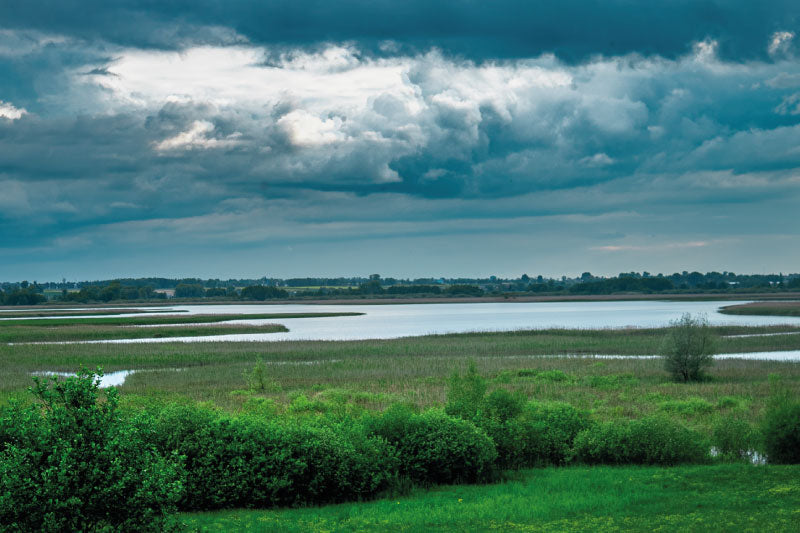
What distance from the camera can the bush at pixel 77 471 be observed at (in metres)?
9.95

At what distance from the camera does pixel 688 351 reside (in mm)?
43562

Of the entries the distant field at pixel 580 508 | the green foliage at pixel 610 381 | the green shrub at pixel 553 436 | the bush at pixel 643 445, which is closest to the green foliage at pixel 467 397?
the green shrub at pixel 553 436

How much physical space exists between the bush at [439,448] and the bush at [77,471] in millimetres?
8804

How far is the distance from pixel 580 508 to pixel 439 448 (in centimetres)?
432

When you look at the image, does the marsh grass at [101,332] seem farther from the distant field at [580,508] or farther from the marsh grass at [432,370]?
the distant field at [580,508]

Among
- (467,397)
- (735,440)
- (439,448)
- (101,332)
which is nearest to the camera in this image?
(439,448)

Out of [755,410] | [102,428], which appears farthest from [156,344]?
[102,428]

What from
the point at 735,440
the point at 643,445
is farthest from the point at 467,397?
the point at 735,440

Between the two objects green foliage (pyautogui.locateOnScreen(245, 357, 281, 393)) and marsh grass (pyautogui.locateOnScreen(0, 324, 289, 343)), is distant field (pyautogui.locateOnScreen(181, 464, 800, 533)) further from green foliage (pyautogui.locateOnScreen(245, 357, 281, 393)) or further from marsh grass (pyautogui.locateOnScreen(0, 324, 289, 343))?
marsh grass (pyautogui.locateOnScreen(0, 324, 289, 343))

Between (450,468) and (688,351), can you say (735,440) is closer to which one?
(450,468)

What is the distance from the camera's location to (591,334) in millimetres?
82125

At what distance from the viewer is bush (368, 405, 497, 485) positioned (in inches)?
722

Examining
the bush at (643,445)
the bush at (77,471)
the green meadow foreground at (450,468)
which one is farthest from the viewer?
the bush at (643,445)

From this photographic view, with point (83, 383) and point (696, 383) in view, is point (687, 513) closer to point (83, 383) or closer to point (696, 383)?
point (83, 383)
